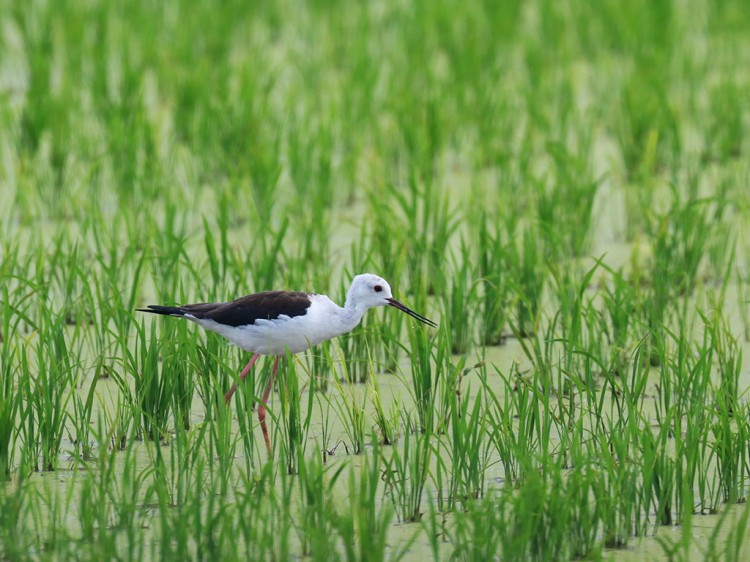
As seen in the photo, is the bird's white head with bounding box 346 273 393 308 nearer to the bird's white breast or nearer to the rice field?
the bird's white breast

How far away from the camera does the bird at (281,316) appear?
355 centimetres

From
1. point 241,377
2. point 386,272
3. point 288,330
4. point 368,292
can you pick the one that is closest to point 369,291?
point 368,292

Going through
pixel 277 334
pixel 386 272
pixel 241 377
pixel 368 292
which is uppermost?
pixel 386 272

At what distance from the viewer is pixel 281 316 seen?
3.54 metres

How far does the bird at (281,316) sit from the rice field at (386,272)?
101mm

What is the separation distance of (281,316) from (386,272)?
123 cm

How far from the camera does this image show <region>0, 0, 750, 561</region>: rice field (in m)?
3.04

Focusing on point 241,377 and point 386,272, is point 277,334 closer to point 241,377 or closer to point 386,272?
point 241,377

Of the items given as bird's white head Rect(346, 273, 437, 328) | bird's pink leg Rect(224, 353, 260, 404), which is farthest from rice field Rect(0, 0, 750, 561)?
bird's white head Rect(346, 273, 437, 328)

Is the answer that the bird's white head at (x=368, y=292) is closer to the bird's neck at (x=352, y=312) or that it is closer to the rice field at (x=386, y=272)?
the bird's neck at (x=352, y=312)

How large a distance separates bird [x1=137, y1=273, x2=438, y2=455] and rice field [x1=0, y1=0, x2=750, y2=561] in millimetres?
101

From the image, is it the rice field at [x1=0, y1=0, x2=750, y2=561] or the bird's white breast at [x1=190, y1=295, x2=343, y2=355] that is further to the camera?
the bird's white breast at [x1=190, y1=295, x2=343, y2=355]

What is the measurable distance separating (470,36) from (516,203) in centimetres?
263

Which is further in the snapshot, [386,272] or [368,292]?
[386,272]
